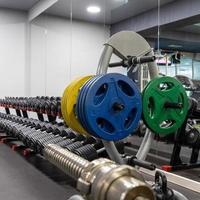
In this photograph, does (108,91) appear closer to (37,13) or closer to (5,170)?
(5,170)

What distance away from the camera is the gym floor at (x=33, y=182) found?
2.59 metres

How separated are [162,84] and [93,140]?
1.10 meters

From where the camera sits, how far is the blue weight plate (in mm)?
1914

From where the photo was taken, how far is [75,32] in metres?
6.21

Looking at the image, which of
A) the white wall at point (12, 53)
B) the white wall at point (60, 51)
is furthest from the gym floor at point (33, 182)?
the white wall at point (12, 53)

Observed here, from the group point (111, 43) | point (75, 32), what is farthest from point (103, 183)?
point (75, 32)

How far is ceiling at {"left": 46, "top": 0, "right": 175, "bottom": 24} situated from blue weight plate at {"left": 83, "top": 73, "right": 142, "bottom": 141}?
110 inches

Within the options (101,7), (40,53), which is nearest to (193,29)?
(101,7)

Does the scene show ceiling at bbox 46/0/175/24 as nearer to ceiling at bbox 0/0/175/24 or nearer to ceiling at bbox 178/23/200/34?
ceiling at bbox 0/0/175/24

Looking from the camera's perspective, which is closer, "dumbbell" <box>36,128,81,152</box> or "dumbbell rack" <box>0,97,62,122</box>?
"dumbbell" <box>36,128,81,152</box>

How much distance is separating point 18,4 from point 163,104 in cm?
556

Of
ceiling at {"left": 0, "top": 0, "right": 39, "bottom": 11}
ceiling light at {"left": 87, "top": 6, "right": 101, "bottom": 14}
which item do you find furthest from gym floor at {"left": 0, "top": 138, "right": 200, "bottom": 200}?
ceiling at {"left": 0, "top": 0, "right": 39, "bottom": 11}

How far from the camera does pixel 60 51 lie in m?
6.53

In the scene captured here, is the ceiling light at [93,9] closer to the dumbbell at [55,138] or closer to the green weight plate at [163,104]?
the dumbbell at [55,138]
